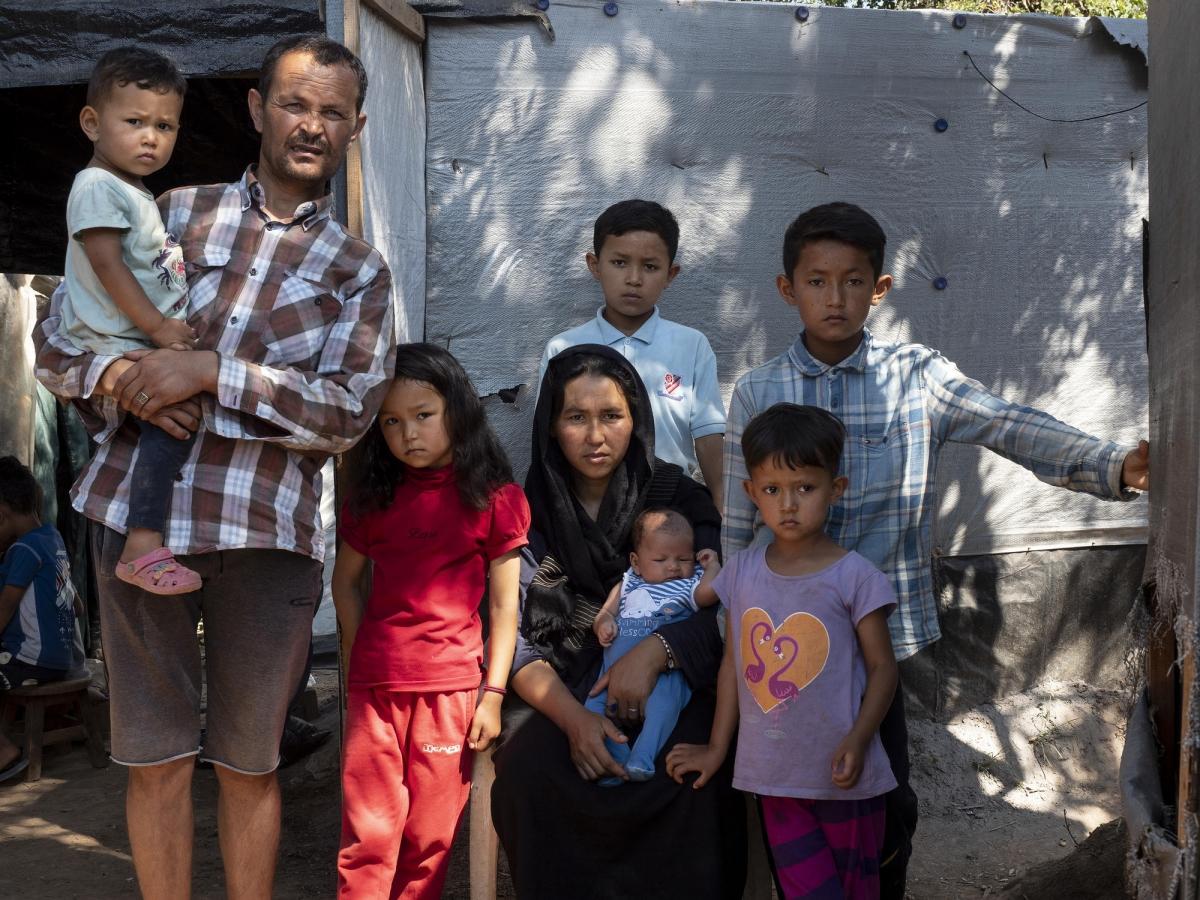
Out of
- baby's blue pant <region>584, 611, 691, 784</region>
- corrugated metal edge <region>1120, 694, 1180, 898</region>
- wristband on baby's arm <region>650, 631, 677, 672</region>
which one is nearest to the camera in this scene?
corrugated metal edge <region>1120, 694, 1180, 898</region>

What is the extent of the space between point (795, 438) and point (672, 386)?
127cm

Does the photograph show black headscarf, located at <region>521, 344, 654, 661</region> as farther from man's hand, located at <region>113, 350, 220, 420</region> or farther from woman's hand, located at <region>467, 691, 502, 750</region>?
man's hand, located at <region>113, 350, 220, 420</region>

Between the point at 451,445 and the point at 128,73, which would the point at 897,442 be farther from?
the point at 128,73

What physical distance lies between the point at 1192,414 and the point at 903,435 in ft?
2.77

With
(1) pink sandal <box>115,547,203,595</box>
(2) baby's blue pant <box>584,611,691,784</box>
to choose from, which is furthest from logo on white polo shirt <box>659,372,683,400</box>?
(1) pink sandal <box>115,547,203,595</box>

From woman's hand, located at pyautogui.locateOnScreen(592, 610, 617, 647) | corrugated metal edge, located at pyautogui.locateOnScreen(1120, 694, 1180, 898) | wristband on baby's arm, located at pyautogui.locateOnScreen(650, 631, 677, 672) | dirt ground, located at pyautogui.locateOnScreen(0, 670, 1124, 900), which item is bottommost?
dirt ground, located at pyautogui.locateOnScreen(0, 670, 1124, 900)

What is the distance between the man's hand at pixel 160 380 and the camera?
2629 mm

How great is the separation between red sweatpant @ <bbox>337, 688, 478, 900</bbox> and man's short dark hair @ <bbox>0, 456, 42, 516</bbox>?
3.17 m

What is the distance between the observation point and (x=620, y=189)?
450 centimetres

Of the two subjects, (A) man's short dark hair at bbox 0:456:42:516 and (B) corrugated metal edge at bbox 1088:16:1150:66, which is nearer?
(B) corrugated metal edge at bbox 1088:16:1150:66

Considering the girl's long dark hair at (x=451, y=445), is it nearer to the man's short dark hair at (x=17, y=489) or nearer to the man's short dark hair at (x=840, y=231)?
the man's short dark hair at (x=840, y=231)

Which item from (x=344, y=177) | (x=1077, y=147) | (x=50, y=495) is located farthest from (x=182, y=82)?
(x=50, y=495)

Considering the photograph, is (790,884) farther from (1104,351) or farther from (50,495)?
(50,495)

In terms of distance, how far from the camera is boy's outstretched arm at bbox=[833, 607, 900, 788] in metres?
2.65
